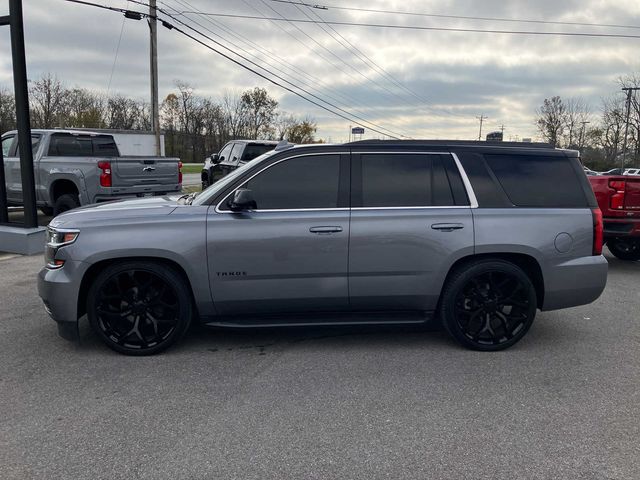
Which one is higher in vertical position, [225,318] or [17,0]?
[17,0]

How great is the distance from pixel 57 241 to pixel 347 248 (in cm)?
242

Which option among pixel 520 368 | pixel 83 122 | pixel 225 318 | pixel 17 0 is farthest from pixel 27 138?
pixel 83 122

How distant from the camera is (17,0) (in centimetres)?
798

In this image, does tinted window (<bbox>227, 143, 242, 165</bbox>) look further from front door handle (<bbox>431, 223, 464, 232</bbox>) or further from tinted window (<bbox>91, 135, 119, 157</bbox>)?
front door handle (<bbox>431, 223, 464, 232</bbox>)

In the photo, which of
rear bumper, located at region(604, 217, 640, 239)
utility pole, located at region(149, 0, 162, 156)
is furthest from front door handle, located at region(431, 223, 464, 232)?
utility pole, located at region(149, 0, 162, 156)

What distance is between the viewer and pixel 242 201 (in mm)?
4055

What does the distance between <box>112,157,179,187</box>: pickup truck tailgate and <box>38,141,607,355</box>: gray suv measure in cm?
605

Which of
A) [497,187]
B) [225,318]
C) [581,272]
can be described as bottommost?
[225,318]

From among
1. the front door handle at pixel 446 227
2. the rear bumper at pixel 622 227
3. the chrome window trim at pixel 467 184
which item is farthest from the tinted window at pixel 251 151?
the front door handle at pixel 446 227

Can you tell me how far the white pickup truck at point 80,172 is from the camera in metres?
9.94

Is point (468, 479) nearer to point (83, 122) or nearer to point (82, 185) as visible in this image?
point (82, 185)

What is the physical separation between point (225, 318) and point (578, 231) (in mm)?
3220

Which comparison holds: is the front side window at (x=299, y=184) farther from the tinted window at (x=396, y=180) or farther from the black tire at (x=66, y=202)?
the black tire at (x=66, y=202)

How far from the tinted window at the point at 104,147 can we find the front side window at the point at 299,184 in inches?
342
